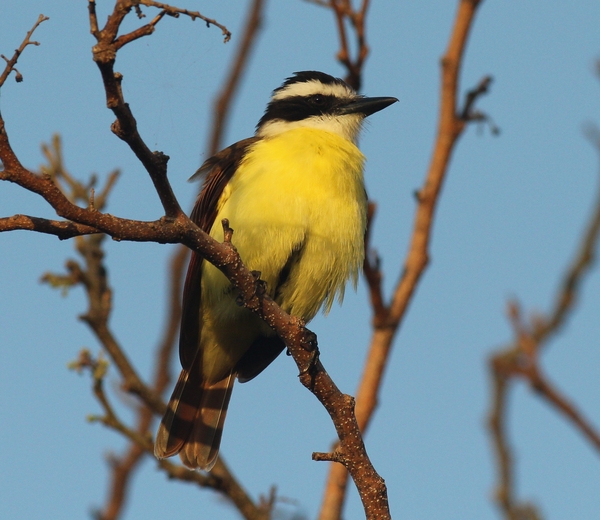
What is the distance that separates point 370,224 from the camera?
537cm

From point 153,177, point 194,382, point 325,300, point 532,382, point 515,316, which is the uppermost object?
point 325,300

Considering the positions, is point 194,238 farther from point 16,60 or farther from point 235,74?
point 235,74

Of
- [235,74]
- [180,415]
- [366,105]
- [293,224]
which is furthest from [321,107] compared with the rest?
[180,415]

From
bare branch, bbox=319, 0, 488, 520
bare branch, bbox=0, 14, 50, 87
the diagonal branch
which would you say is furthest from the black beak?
bare branch, bbox=0, 14, 50, 87

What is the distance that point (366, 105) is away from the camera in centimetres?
614

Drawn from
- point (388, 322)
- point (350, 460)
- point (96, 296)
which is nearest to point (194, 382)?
point (96, 296)

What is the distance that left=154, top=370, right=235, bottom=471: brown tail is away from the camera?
5.53 meters

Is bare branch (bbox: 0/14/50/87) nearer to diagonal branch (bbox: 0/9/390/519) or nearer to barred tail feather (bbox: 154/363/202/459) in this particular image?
diagonal branch (bbox: 0/9/390/519)

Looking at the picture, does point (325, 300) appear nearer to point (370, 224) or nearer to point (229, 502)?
point (370, 224)

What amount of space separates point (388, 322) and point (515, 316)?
2.06m

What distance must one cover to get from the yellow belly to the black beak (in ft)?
1.73

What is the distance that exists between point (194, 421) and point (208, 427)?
100mm

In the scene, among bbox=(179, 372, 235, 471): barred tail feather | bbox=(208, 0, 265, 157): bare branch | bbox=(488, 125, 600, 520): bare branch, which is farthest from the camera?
bbox=(208, 0, 265, 157): bare branch

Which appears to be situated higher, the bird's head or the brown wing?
the bird's head
